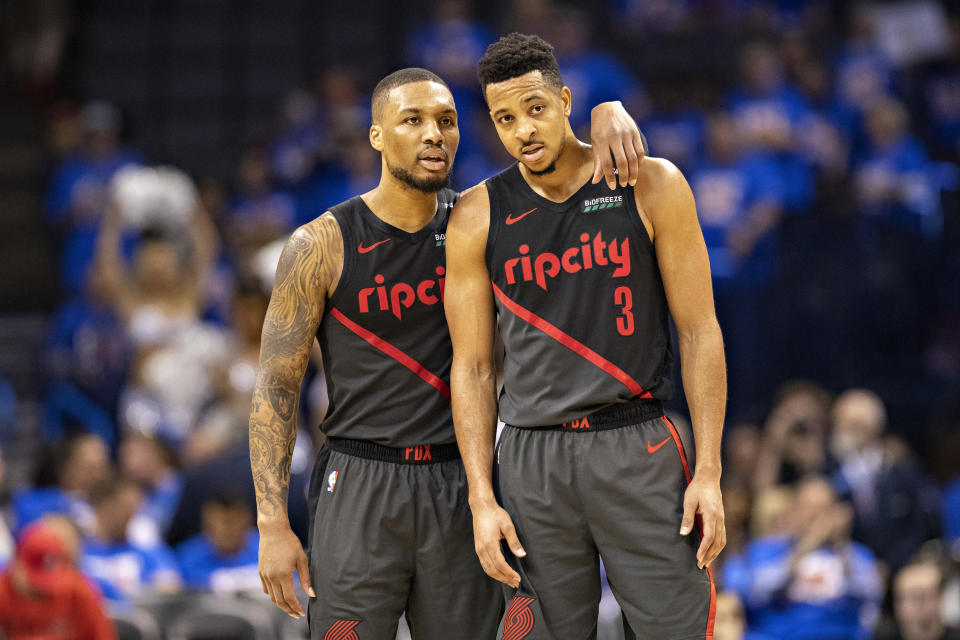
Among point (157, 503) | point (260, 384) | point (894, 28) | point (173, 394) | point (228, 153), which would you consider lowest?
point (157, 503)

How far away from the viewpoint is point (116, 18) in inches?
561

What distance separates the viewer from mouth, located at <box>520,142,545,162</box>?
13.7ft

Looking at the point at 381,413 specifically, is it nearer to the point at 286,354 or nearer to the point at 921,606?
the point at 286,354

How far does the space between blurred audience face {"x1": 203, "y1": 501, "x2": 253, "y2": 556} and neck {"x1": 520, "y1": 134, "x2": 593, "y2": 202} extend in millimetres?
3665

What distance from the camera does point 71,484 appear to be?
26.6ft

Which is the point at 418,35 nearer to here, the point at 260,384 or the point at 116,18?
the point at 116,18

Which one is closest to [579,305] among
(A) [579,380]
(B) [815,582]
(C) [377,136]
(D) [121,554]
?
(A) [579,380]

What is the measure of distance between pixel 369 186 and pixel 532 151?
6.28m

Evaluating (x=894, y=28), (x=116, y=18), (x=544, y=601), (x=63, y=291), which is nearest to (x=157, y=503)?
(x=63, y=291)

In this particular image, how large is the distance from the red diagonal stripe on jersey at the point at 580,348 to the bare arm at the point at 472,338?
0.46 feet

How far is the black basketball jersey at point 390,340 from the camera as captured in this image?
448 cm

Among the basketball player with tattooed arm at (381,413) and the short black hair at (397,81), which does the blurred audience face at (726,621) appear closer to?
the basketball player with tattooed arm at (381,413)

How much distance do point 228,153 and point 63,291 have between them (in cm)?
296

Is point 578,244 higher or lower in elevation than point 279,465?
higher
